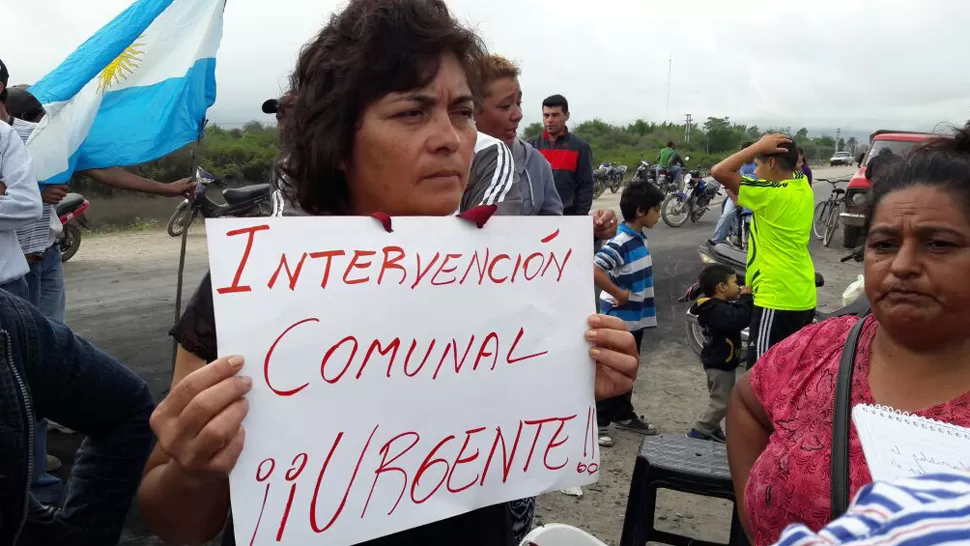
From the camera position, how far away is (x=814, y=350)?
5.09 ft

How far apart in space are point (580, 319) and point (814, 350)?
62 cm

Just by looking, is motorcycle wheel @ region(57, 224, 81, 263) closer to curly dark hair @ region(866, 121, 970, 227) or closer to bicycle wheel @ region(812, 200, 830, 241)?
curly dark hair @ region(866, 121, 970, 227)

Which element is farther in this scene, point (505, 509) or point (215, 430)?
point (505, 509)

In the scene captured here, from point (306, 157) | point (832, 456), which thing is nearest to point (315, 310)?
point (306, 157)

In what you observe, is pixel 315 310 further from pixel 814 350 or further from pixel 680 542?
pixel 680 542

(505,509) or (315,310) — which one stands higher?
(315,310)

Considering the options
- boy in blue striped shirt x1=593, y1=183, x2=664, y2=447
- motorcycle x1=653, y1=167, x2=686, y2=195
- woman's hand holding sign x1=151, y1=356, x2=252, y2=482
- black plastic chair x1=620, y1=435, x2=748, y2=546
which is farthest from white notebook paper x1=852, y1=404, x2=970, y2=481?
motorcycle x1=653, y1=167, x2=686, y2=195

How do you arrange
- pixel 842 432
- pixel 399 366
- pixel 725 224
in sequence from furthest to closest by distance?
pixel 725 224 < pixel 842 432 < pixel 399 366

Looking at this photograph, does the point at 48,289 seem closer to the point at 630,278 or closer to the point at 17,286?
the point at 17,286

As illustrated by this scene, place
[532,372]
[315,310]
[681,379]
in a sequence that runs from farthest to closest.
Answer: [681,379] < [532,372] < [315,310]

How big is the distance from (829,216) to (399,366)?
1335cm

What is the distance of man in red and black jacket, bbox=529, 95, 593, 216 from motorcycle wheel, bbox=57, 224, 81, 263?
6.75 meters

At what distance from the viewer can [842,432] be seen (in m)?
1.35

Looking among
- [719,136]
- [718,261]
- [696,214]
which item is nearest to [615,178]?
[696,214]
